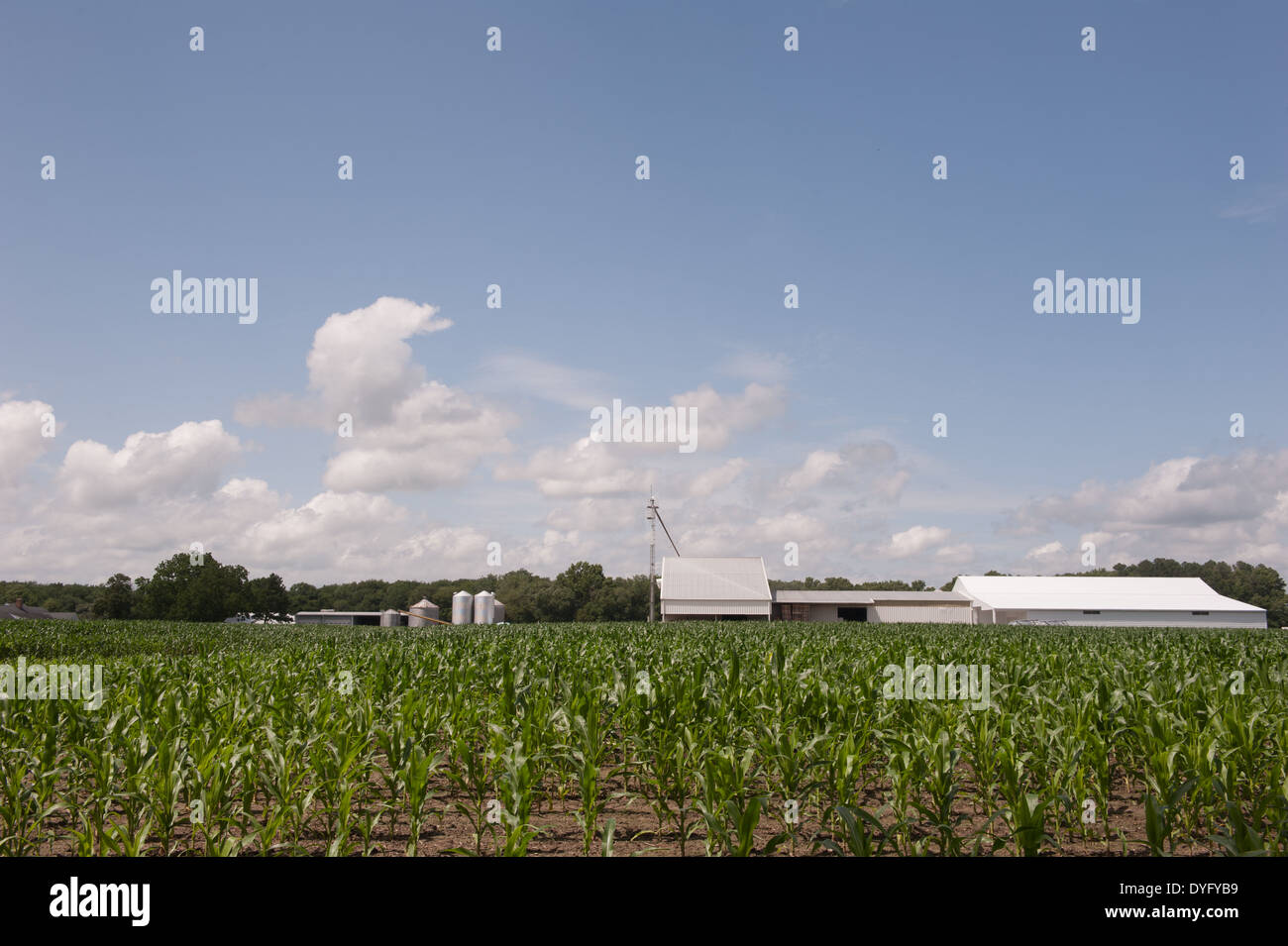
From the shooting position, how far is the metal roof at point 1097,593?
78.0m

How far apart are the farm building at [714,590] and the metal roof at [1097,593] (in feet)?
89.5

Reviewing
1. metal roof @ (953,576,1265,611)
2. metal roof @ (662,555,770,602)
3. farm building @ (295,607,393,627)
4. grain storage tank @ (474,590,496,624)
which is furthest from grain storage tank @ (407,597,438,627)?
metal roof @ (953,576,1265,611)

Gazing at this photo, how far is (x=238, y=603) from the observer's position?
351ft

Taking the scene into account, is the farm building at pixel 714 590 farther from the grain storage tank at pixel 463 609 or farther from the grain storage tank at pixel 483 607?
the grain storage tank at pixel 463 609

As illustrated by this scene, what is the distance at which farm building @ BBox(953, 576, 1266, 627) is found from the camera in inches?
3007

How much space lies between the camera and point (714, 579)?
251 feet

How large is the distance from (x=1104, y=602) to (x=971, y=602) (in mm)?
13063

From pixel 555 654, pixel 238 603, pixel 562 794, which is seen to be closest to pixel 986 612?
pixel 555 654

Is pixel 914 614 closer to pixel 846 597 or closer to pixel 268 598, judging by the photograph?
pixel 846 597

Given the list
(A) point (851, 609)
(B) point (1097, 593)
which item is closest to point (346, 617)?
(A) point (851, 609)

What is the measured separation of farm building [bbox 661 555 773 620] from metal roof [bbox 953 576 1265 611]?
89.5 feet

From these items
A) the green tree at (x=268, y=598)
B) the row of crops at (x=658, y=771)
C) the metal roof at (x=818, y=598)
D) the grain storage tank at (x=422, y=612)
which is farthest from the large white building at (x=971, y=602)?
the green tree at (x=268, y=598)
